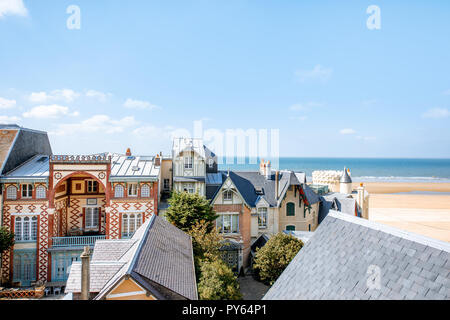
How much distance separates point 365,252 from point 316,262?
5.90 feet

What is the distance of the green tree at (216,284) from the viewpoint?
46.9 ft

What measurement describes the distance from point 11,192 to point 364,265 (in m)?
28.9

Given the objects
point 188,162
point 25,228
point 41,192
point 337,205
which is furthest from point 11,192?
point 337,205

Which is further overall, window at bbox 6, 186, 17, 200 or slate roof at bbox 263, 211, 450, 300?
window at bbox 6, 186, 17, 200

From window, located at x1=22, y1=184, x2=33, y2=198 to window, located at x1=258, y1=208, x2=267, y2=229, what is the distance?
22581 millimetres

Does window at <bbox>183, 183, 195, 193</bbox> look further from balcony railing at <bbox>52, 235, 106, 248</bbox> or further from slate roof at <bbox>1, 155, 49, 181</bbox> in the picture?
slate roof at <bbox>1, 155, 49, 181</bbox>

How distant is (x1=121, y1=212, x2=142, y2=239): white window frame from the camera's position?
2578cm

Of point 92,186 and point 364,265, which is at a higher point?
point 92,186

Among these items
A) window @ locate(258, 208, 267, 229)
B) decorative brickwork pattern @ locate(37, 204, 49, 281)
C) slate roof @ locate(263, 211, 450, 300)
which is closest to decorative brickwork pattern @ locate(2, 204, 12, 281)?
decorative brickwork pattern @ locate(37, 204, 49, 281)

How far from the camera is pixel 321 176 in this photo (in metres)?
48.2

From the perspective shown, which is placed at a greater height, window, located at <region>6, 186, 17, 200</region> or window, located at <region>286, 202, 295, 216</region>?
window, located at <region>6, 186, 17, 200</region>

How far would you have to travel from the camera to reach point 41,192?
2467cm

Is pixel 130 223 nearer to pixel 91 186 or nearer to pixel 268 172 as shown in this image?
pixel 91 186
